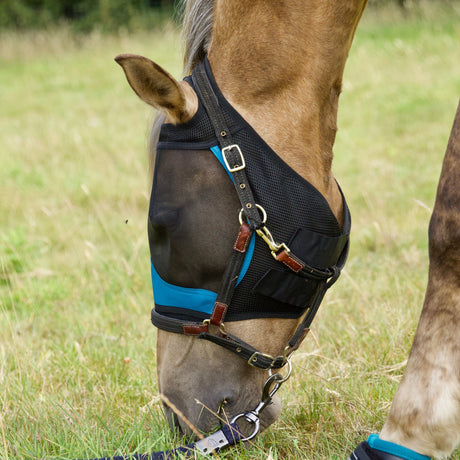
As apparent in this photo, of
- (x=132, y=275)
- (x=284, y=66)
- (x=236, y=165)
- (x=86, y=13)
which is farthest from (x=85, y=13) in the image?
(x=236, y=165)

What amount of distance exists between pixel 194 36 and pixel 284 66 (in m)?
0.37

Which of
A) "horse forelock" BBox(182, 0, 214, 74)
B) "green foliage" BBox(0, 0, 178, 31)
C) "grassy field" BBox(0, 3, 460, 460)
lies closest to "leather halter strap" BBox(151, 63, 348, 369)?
"horse forelock" BBox(182, 0, 214, 74)

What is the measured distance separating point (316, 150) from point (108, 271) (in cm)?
275

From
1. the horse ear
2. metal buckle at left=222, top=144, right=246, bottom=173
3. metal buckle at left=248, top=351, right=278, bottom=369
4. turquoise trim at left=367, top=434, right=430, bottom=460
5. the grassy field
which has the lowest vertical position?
the grassy field

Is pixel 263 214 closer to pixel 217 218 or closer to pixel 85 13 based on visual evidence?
pixel 217 218

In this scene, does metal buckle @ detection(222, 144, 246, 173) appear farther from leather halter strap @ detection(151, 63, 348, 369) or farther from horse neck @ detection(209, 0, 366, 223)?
horse neck @ detection(209, 0, 366, 223)

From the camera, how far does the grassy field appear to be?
87.8 inches

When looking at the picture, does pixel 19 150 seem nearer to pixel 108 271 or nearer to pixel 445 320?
pixel 108 271

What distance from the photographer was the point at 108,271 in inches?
174

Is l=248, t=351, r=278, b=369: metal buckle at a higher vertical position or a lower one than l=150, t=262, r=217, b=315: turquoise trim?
lower

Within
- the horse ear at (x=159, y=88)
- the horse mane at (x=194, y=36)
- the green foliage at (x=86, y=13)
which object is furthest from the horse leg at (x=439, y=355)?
the green foliage at (x=86, y=13)

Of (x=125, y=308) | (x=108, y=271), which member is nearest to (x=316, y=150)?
(x=125, y=308)

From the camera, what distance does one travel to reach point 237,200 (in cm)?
187

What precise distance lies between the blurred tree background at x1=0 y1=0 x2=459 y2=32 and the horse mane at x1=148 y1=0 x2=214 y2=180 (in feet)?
60.6
